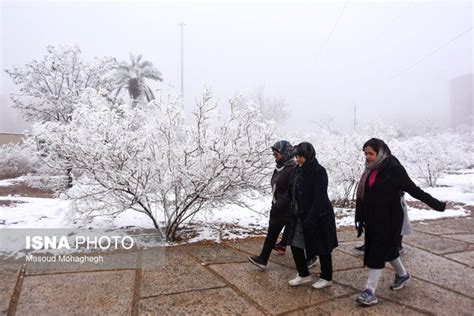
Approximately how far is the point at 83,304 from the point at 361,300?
2.54 metres

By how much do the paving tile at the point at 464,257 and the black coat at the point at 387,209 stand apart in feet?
6.17

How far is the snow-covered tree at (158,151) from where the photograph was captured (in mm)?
4262

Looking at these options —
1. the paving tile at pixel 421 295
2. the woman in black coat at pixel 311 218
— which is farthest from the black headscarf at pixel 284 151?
the paving tile at pixel 421 295

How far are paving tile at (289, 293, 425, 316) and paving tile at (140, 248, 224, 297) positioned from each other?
1.03 metres

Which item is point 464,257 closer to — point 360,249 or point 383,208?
point 360,249

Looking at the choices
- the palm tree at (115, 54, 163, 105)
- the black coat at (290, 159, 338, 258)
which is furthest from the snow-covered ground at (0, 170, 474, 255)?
the palm tree at (115, 54, 163, 105)

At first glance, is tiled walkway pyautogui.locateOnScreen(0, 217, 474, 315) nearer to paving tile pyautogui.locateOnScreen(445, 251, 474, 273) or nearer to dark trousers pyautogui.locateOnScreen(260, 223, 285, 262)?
paving tile pyautogui.locateOnScreen(445, 251, 474, 273)

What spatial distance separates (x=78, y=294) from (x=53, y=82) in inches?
490

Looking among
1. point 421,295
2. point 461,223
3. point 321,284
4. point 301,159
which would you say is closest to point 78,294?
point 321,284

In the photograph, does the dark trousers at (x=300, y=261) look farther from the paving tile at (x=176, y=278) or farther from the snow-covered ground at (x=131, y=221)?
the snow-covered ground at (x=131, y=221)

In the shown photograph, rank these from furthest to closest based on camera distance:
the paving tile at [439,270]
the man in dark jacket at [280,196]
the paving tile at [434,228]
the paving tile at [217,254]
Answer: the paving tile at [434,228]
the paving tile at [217,254]
the man in dark jacket at [280,196]
the paving tile at [439,270]

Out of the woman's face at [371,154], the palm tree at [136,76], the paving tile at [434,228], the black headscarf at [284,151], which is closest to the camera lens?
the woman's face at [371,154]

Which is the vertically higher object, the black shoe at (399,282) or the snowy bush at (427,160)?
the snowy bush at (427,160)

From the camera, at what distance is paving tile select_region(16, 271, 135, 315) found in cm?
278
